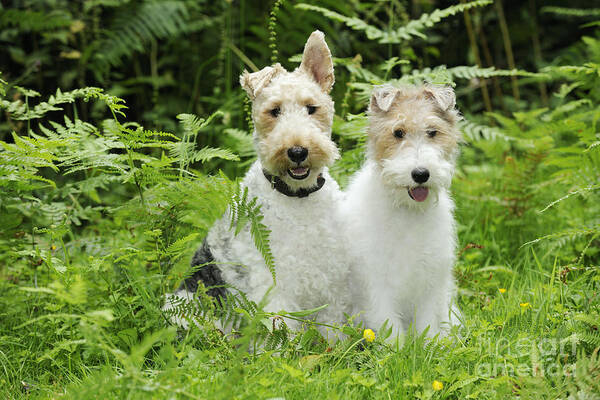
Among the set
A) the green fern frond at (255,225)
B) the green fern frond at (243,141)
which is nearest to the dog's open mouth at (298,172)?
the green fern frond at (255,225)

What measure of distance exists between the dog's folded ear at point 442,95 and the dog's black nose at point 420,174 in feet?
1.54

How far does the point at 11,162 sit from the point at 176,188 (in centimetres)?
101

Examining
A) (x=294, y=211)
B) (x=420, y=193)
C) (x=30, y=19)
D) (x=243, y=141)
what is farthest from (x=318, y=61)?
(x=30, y=19)

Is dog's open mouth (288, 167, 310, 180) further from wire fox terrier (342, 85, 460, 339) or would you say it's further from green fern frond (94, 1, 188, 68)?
green fern frond (94, 1, 188, 68)

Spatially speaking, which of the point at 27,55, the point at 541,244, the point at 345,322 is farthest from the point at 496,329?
the point at 27,55

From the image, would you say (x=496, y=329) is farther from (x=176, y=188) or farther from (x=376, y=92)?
(x=176, y=188)

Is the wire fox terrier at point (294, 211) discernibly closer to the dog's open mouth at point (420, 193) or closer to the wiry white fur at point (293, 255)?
the wiry white fur at point (293, 255)

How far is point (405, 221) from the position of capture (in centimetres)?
343

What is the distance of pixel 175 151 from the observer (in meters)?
3.74

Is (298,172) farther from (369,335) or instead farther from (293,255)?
(369,335)

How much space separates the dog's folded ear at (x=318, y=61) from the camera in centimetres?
350

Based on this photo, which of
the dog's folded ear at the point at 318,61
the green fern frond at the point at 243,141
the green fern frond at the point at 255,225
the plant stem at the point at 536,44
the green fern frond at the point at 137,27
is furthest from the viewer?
the plant stem at the point at 536,44

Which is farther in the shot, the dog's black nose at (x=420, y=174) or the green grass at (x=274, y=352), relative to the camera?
the dog's black nose at (x=420, y=174)

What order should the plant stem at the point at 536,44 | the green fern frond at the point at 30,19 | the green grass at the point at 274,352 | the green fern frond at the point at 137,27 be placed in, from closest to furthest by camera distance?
1. the green grass at the point at 274,352
2. the green fern frond at the point at 30,19
3. the green fern frond at the point at 137,27
4. the plant stem at the point at 536,44
